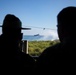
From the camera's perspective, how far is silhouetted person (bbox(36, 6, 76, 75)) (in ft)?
5.10

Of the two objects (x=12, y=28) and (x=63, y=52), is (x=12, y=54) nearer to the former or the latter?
(x=12, y=28)

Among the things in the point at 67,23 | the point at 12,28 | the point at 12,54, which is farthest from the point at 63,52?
the point at 12,28

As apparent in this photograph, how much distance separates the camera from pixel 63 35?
1.65 m

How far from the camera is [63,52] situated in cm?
158

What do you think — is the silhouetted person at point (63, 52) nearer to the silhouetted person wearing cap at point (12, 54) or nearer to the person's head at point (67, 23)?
the person's head at point (67, 23)

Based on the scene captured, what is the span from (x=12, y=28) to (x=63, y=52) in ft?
3.52

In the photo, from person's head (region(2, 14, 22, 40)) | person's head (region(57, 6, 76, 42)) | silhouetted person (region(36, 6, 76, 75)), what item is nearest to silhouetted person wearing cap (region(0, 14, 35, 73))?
person's head (region(2, 14, 22, 40))

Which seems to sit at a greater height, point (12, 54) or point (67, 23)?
point (67, 23)

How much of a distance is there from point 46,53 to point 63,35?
199 millimetres

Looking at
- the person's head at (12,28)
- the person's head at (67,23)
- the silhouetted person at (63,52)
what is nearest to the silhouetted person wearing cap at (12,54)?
the person's head at (12,28)

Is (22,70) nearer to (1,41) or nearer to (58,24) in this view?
(1,41)

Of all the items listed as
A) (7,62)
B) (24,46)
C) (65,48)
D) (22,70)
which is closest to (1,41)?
(7,62)

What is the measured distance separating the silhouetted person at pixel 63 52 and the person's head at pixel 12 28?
2.75 ft

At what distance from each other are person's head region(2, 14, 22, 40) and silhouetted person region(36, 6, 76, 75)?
839mm
